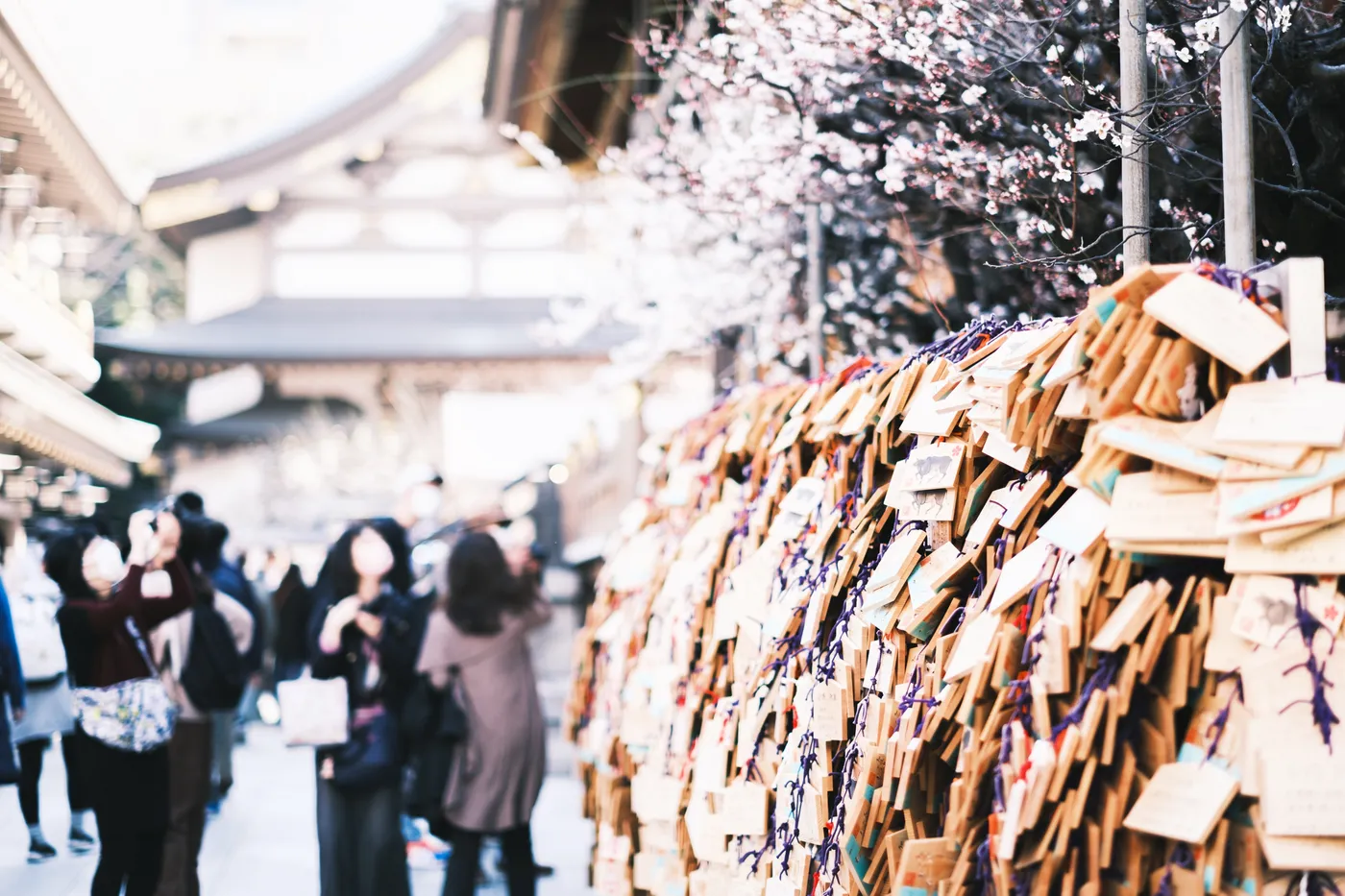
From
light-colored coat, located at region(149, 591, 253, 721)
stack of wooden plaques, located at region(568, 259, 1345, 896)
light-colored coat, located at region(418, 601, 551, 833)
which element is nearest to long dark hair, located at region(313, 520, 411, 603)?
light-colored coat, located at region(418, 601, 551, 833)

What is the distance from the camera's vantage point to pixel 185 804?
22.6 ft

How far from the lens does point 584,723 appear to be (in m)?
8.01

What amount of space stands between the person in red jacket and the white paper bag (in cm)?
55

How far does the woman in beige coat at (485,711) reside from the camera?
6863mm

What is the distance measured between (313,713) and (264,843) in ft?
12.2

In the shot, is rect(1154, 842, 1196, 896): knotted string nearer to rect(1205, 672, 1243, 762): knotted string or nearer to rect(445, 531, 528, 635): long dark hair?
rect(1205, 672, 1243, 762): knotted string

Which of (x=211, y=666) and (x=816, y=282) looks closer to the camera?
(x=816, y=282)

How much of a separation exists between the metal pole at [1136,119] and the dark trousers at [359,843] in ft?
13.9

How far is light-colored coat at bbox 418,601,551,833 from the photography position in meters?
6.86

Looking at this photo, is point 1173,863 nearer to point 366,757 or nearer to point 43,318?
point 366,757

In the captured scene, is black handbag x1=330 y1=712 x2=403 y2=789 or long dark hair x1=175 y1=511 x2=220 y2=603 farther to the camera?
long dark hair x1=175 y1=511 x2=220 y2=603

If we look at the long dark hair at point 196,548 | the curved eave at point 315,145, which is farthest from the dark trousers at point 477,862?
the curved eave at point 315,145

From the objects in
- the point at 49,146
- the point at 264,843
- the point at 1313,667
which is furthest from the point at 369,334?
the point at 1313,667

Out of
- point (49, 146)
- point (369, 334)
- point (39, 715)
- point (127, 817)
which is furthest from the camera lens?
point (369, 334)
